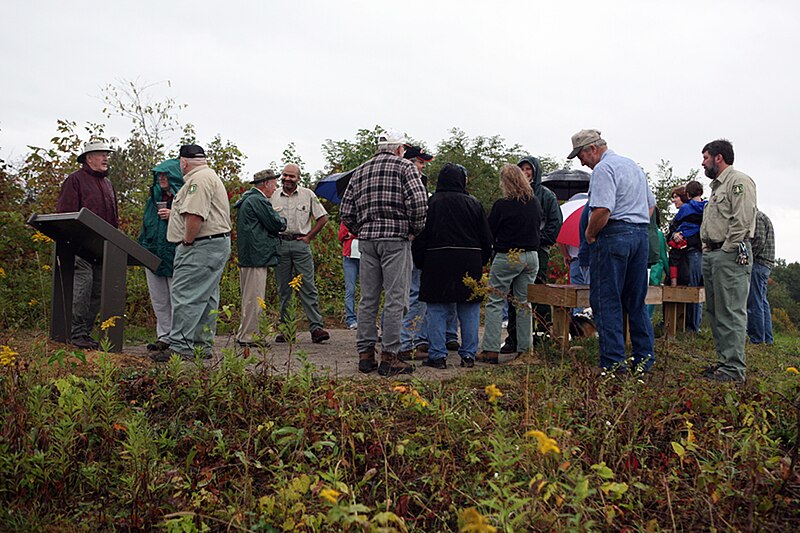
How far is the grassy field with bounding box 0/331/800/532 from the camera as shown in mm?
3256

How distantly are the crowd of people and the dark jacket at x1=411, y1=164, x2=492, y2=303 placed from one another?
0.03 feet

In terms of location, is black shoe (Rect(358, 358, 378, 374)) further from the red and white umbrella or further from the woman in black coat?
the red and white umbrella

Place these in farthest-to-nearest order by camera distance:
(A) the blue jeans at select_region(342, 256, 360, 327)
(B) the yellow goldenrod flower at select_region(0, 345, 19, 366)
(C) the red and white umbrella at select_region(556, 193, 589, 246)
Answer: (A) the blue jeans at select_region(342, 256, 360, 327)
(C) the red and white umbrella at select_region(556, 193, 589, 246)
(B) the yellow goldenrod flower at select_region(0, 345, 19, 366)

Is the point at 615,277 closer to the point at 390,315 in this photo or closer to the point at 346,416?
the point at 390,315

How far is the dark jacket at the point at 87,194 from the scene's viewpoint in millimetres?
7621

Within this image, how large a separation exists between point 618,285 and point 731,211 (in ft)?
3.99

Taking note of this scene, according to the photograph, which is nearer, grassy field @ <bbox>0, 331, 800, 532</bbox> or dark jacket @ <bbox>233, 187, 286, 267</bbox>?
grassy field @ <bbox>0, 331, 800, 532</bbox>


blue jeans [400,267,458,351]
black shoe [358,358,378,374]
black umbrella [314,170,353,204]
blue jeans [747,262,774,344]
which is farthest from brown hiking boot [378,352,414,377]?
blue jeans [747,262,774,344]

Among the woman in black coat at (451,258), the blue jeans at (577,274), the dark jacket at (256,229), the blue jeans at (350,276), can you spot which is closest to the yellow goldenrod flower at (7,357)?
the woman in black coat at (451,258)

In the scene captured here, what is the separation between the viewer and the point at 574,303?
7.08 meters

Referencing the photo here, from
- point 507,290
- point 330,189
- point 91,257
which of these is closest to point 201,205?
point 91,257

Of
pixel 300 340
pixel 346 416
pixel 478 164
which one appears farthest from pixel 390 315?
pixel 478 164

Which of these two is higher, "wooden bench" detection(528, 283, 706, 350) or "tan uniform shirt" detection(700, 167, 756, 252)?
"tan uniform shirt" detection(700, 167, 756, 252)

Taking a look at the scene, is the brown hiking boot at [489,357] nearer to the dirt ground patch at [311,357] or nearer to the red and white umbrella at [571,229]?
the dirt ground patch at [311,357]
